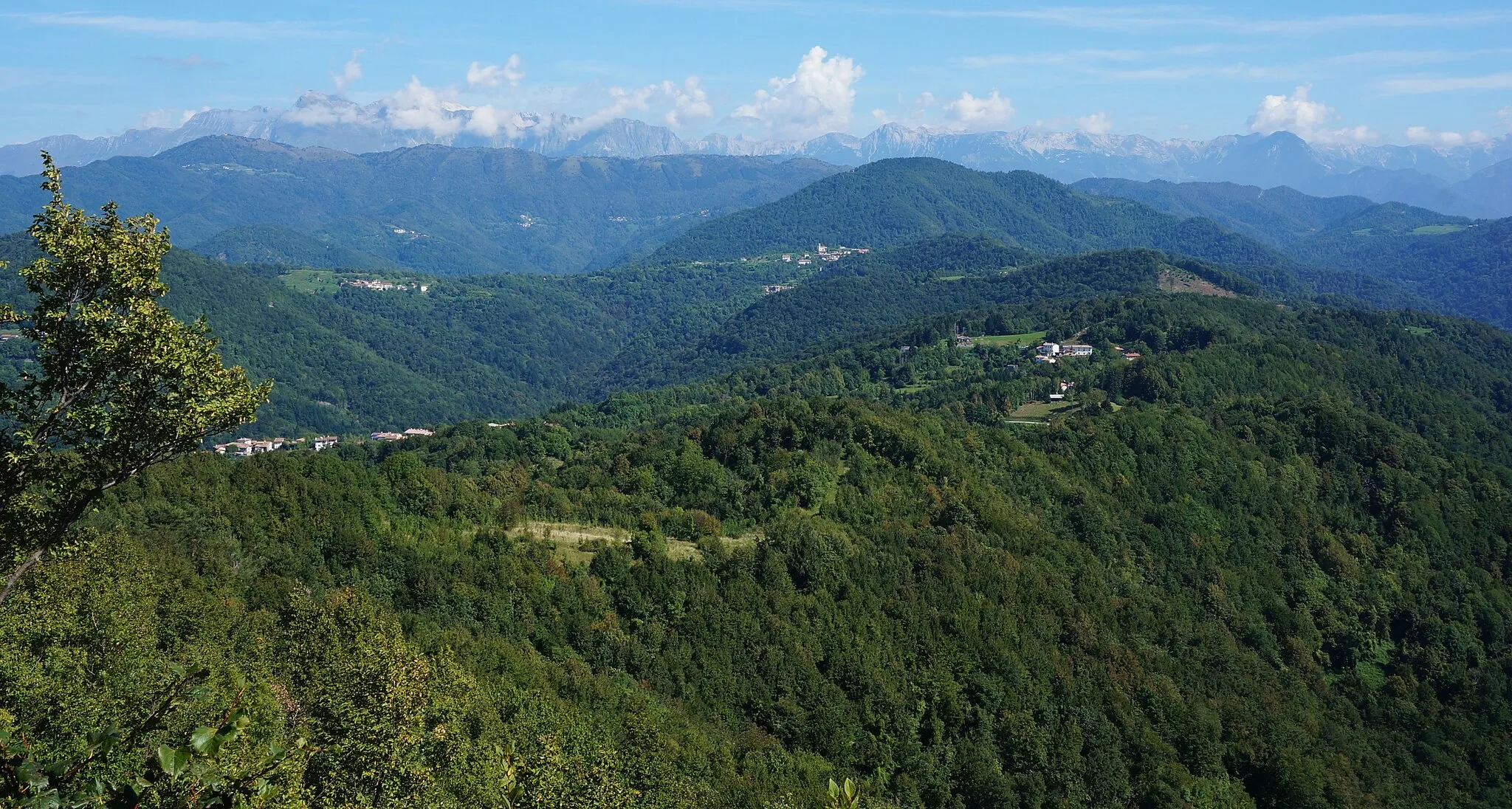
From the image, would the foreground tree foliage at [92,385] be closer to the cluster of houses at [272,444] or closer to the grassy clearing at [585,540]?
the grassy clearing at [585,540]

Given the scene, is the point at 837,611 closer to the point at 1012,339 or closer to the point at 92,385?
the point at 92,385

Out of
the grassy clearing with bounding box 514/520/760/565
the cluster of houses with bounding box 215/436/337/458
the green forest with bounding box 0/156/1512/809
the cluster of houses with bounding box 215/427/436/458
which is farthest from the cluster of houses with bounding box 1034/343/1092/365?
the cluster of houses with bounding box 215/436/337/458

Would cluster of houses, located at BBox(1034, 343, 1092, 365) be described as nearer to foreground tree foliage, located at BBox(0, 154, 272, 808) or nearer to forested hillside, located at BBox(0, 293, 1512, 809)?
forested hillside, located at BBox(0, 293, 1512, 809)

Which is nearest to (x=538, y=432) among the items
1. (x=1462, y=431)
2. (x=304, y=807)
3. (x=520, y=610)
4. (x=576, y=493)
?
(x=576, y=493)

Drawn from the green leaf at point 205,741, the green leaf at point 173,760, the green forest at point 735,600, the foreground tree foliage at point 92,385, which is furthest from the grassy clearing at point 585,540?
the green leaf at point 205,741

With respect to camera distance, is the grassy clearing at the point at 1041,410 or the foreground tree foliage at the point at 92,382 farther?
the grassy clearing at the point at 1041,410

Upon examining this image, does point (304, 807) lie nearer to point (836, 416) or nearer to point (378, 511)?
point (378, 511)

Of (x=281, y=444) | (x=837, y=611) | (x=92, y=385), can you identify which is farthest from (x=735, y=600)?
(x=281, y=444)
